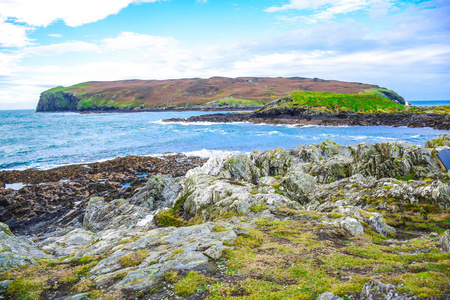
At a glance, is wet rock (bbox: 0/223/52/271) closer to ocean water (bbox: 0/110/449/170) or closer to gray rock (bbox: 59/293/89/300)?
gray rock (bbox: 59/293/89/300)

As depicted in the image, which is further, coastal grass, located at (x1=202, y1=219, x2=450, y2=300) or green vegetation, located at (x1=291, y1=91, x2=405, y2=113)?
green vegetation, located at (x1=291, y1=91, x2=405, y2=113)

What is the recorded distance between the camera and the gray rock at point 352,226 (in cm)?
1573

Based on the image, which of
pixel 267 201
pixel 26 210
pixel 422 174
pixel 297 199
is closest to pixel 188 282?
pixel 267 201

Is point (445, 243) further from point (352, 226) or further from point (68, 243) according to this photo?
point (68, 243)

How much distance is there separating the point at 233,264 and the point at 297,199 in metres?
15.6

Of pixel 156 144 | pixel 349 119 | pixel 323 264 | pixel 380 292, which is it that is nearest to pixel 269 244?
pixel 323 264

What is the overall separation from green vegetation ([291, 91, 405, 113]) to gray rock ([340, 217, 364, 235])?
106 metres

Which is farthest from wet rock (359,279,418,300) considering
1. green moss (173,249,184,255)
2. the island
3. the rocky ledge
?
the island

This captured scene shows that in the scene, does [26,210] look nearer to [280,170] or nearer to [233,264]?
[233,264]

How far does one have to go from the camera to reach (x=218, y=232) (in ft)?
50.6

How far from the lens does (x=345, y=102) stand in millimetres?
120250

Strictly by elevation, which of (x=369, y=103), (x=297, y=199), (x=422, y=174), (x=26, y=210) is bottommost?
(x=26, y=210)

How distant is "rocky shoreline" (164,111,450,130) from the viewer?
86.8 meters

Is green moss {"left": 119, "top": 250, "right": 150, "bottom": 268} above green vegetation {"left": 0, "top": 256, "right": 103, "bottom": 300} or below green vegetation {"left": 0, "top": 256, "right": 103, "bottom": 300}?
above
